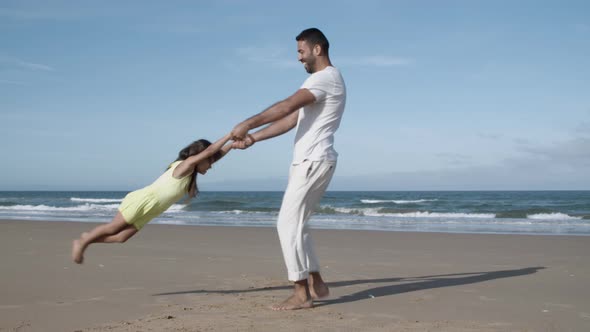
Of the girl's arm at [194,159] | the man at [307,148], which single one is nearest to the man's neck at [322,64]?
the man at [307,148]

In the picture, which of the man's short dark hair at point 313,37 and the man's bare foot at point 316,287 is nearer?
the man's short dark hair at point 313,37

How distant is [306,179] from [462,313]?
1.46 metres

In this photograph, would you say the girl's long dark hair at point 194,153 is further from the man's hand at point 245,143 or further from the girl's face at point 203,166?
the man's hand at point 245,143

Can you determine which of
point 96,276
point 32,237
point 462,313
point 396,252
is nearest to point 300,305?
point 462,313

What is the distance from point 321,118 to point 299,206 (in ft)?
2.13

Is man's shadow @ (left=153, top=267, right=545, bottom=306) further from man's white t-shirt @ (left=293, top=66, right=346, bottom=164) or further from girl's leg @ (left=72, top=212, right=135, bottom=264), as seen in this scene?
man's white t-shirt @ (left=293, top=66, right=346, bottom=164)

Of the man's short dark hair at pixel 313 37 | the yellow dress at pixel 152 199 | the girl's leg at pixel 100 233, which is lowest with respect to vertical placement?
the girl's leg at pixel 100 233

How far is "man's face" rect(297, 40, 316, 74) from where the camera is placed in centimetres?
426

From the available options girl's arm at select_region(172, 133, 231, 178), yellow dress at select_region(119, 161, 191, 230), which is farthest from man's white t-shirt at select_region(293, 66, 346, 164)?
yellow dress at select_region(119, 161, 191, 230)

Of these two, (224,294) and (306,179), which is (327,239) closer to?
(224,294)

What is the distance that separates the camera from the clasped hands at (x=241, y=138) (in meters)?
4.15

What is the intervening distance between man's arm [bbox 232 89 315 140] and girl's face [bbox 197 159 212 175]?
0.64 m

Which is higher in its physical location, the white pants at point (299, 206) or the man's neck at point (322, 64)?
the man's neck at point (322, 64)

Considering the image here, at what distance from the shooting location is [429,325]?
3.76 meters
